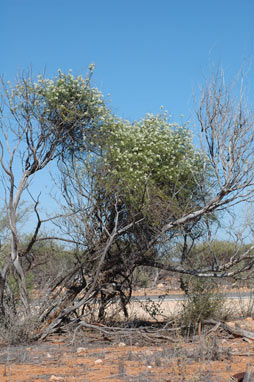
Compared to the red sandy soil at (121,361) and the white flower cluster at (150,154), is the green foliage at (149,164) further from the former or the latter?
the red sandy soil at (121,361)

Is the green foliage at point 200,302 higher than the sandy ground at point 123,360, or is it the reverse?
the green foliage at point 200,302

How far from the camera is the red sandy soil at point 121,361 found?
643cm

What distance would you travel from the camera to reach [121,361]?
7.36 meters

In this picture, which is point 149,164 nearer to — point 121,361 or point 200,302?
point 200,302

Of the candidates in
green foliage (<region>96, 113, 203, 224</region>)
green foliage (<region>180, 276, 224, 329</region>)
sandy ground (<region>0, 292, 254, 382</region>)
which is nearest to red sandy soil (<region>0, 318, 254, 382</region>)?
sandy ground (<region>0, 292, 254, 382</region>)

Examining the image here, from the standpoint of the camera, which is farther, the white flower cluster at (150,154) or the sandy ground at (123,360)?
the white flower cluster at (150,154)

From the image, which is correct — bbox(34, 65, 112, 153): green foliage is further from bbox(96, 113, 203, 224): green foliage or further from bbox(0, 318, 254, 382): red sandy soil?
bbox(0, 318, 254, 382): red sandy soil

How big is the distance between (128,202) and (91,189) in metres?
0.82

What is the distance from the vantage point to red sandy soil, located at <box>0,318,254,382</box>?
21.1 feet

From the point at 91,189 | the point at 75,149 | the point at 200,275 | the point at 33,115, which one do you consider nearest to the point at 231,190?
the point at 200,275

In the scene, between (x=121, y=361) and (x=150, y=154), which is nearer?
(x=121, y=361)

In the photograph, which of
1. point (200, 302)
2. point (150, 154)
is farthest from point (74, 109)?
point (200, 302)

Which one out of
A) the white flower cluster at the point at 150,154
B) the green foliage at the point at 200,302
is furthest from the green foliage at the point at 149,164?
the green foliage at the point at 200,302

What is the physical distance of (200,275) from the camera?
10766 mm
